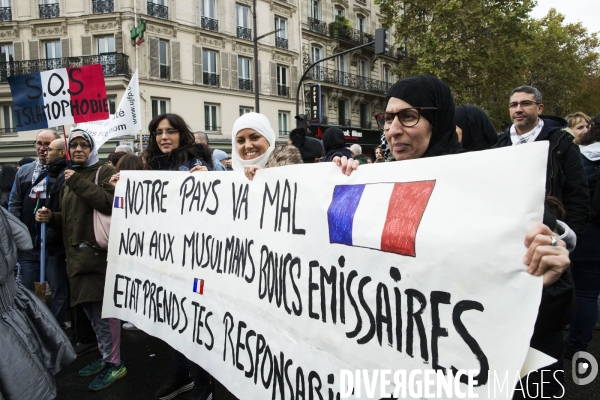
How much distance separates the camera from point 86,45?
20.4m

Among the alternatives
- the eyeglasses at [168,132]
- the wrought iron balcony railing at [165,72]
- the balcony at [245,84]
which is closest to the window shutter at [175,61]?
the wrought iron balcony railing at [165,72]

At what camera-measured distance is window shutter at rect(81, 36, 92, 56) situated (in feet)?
66.8

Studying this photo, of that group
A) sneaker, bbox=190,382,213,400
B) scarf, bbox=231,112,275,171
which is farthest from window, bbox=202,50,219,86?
sneaker, bbox=190,382,213,400

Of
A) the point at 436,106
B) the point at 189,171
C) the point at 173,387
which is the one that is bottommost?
the point at 173,387

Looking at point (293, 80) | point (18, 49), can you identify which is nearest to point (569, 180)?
point (18, 49)

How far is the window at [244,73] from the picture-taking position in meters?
24.1

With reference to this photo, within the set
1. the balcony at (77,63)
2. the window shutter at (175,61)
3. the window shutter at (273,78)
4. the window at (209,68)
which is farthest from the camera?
the window shutter at (273,78)

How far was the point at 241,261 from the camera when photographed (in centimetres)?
227

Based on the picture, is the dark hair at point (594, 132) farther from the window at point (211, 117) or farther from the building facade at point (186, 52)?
the window at point (211, 117)

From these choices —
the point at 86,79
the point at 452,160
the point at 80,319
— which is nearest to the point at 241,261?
the point at 452,160

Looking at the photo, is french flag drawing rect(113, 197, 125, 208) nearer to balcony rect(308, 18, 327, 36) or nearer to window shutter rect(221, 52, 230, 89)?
window shutter rect(221, 52, 230, 89)

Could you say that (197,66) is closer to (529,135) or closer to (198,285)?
Result: (529,135)

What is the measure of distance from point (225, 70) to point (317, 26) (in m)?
8.47

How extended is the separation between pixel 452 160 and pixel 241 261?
1.26 metres
